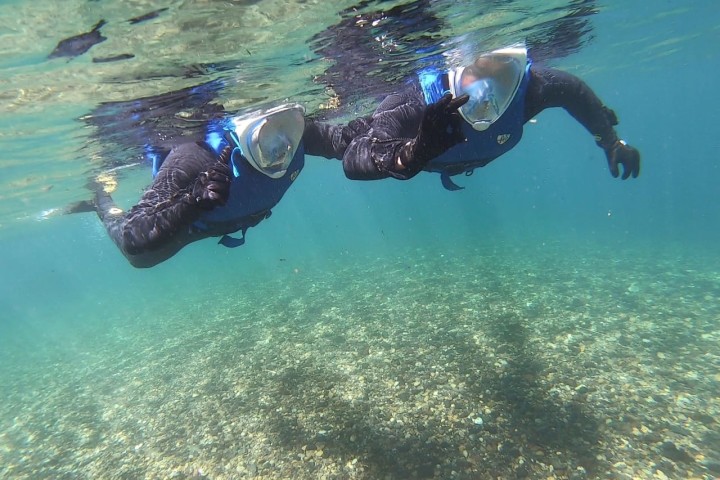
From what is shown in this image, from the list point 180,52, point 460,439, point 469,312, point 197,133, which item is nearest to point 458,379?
point 460,439

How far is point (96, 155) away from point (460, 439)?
55.9 feet

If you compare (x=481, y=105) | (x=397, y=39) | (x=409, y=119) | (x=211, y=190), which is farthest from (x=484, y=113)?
(x=397, y=39)

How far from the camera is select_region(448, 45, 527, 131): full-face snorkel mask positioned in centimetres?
365

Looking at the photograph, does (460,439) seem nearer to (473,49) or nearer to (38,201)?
(473,49)

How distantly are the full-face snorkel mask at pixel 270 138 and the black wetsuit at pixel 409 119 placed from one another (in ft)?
2.48

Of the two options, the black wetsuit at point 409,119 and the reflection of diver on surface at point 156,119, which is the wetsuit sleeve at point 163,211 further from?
the reflection of diver on surface at point 156,119

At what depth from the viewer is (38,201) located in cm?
2516

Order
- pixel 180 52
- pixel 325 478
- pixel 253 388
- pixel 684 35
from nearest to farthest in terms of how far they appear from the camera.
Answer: pixel 325 478, pixel 180 52, pixel 253 388, pixel 684 35

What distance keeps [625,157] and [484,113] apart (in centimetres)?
232

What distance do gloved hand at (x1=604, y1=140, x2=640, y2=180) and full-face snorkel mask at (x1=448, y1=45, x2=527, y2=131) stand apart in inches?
75.7

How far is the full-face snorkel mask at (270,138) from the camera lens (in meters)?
3.84

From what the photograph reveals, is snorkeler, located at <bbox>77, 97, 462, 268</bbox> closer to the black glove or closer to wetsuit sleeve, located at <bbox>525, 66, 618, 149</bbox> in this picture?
the black glove

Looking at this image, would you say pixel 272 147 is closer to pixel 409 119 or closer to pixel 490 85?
pixel 409 119

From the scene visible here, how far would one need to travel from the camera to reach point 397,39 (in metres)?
9.18
